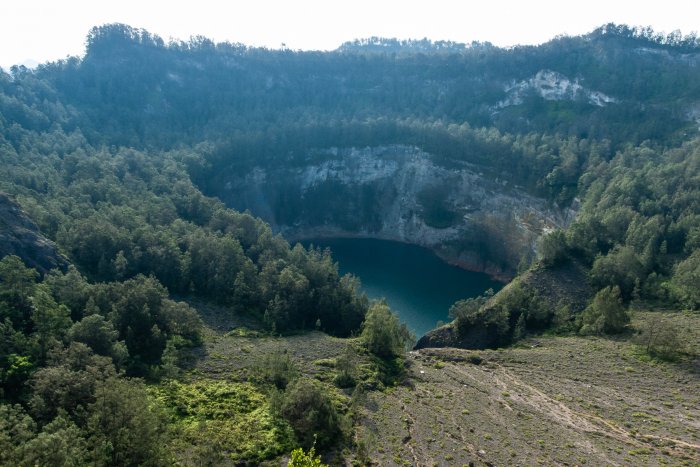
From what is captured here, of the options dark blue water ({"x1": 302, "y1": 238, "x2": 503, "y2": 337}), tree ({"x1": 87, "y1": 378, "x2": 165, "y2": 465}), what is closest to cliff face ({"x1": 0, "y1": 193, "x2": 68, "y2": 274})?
tree ({"x1": 87, "y1": 378, "x2": 165, "y2": 465})

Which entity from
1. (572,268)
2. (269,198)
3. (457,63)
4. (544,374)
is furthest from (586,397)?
(457,63)

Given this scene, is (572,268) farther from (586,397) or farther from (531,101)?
(531,101)

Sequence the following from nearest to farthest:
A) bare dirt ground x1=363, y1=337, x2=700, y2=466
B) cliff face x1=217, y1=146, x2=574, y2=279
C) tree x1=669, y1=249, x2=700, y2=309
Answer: bare dirt ground x1=363, y1=337, x2=700, y2=466 → tree x1=669, y1=249, x2=700, y2=309 → cliff face x1=217, y1=146, x2=574, y2=279

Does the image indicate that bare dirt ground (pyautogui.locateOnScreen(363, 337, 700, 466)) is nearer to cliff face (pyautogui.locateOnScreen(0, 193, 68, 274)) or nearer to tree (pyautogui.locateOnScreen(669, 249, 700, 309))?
tree (pyautogui.locateOnScreen(669, 249, 700, 309))

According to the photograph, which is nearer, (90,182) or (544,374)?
(544,374)

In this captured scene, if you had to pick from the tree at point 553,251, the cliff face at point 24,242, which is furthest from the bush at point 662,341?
the cliff face at point 24,242

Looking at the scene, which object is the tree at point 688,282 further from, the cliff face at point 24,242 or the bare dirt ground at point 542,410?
the cliff face at point 24,242
